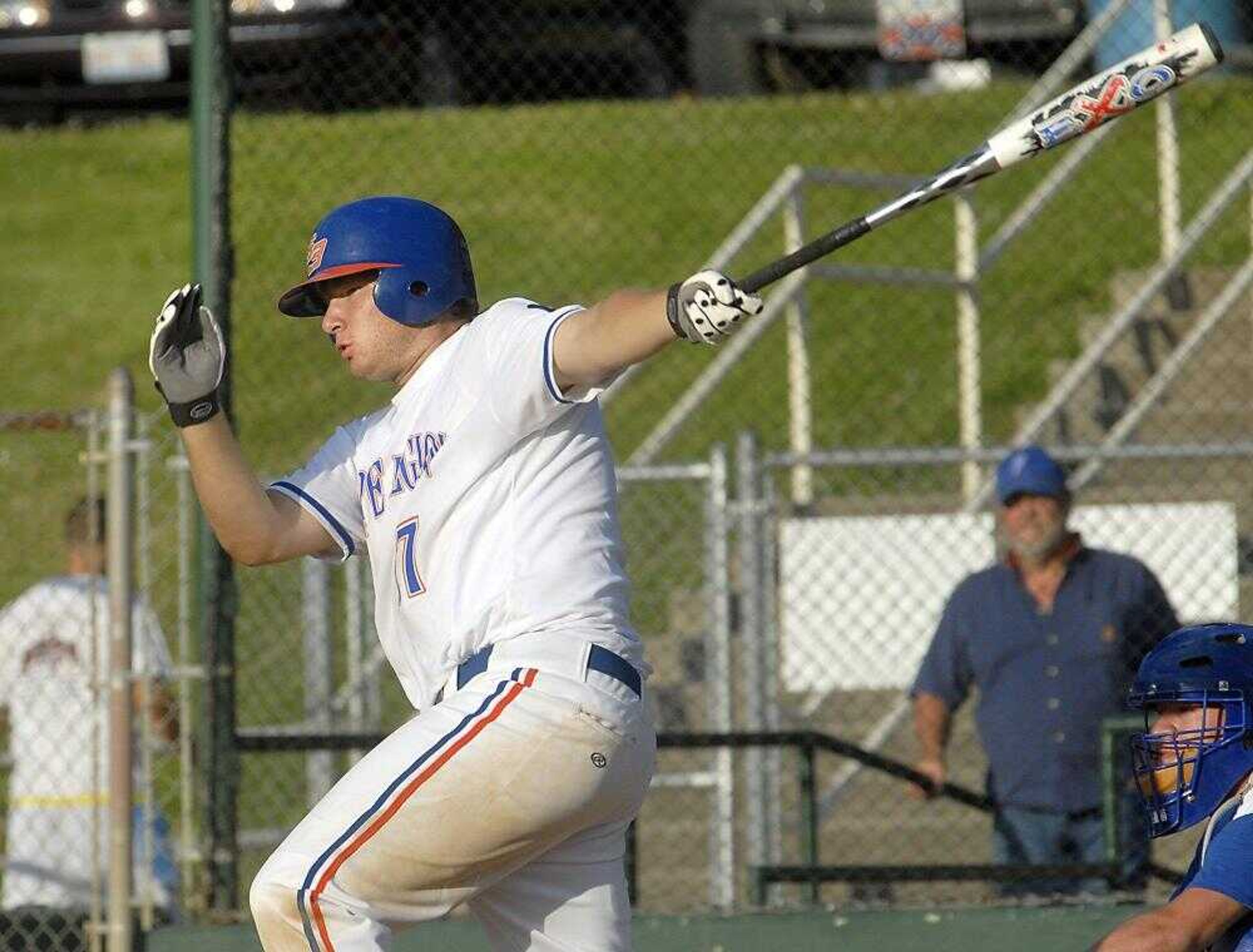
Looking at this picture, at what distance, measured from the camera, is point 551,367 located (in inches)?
156

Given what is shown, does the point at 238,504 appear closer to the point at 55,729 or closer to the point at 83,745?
the point at 83,745

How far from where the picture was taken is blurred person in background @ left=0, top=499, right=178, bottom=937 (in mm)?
7043

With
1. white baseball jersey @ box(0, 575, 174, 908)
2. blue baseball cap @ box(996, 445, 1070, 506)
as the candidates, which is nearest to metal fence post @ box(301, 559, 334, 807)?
white baseball jersey @ box(0, 575, 174, 908)

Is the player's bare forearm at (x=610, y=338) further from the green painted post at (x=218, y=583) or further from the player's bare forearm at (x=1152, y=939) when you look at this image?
the green painted post at (x=218, y=583)

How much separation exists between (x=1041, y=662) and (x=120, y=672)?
2974 millimetres

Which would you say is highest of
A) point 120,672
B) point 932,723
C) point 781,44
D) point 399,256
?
point 781,44

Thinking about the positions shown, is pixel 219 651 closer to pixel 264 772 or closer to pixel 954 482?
pixel 264 772

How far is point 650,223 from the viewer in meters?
13.2

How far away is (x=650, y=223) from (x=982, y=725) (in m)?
6.39

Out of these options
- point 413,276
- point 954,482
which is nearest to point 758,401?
point 954,482

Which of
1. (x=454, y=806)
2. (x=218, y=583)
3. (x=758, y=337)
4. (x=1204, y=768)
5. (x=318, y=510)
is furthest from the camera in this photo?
(x=758, y=337)

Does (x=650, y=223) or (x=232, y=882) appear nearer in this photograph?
(x=232, y=882)

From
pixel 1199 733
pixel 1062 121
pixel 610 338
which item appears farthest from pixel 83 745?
pixel 1199 733

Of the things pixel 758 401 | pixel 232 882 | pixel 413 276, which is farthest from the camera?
pixel 758 401
